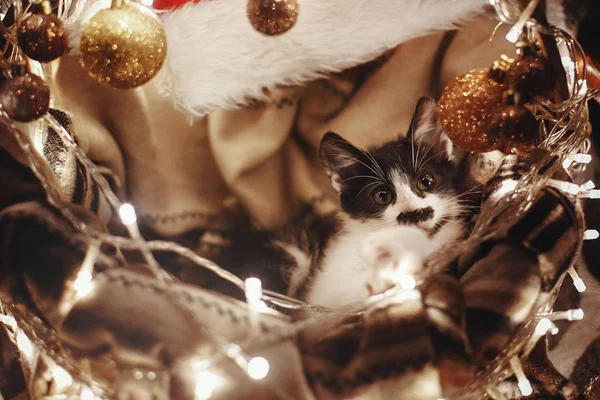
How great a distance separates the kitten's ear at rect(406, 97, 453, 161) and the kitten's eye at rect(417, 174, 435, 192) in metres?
0.03

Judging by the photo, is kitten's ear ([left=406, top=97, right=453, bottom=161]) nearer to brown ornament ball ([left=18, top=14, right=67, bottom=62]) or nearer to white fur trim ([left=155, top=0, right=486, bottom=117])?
white fur trim ([left=155, top=0, right=486, bottom=117])

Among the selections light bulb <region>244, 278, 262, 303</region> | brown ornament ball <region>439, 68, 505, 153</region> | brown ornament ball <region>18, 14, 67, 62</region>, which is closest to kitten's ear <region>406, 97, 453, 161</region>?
brown ornament ball <region>439, 68, 505, 153</region>

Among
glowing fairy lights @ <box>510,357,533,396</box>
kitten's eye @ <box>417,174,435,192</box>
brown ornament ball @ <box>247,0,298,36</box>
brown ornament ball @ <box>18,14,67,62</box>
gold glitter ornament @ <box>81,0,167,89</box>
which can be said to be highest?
brown ornament ball @ <box>18,14,67,62</box>

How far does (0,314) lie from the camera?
575mm

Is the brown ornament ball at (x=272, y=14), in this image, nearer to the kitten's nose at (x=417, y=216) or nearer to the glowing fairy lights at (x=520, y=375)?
the kitten's nose at (x=417, y=216)

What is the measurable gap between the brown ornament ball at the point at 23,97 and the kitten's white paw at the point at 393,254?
33cm

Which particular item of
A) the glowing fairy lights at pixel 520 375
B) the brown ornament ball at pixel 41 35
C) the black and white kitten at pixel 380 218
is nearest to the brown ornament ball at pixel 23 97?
the brown ornament ball at pixel 41 35

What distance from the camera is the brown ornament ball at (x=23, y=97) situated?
42 cm

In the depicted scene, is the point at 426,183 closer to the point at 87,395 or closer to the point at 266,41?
the point at 266,41

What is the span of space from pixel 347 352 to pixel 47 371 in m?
0.33

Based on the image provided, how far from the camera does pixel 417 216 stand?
545 millimetres

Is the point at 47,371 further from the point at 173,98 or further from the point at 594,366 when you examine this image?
the point at 594,366

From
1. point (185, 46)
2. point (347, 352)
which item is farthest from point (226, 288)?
point (185, 46)

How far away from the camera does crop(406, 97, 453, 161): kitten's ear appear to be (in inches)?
21.6
